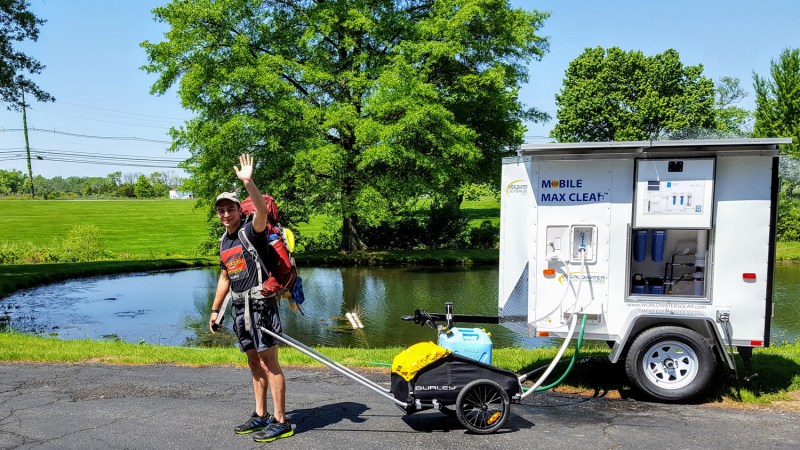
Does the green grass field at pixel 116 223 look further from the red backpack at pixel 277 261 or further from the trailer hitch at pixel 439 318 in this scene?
the red backpack at pixel 277 261

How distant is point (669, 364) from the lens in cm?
636

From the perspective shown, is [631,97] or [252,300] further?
[631,97]

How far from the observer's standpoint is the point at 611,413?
5.98m

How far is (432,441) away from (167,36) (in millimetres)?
24576

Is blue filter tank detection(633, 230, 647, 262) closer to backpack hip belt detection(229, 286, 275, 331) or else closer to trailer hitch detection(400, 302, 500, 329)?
trailer hitch detection(400, 302, 500, 329)

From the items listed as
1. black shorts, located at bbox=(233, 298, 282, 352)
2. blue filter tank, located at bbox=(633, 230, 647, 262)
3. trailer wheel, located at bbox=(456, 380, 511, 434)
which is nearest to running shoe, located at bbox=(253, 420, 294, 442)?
black shorts, located at bbox=(233, 298, 282, 352)

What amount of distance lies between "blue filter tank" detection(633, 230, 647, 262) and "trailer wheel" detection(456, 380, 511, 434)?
98.3 inches

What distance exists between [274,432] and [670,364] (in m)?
4.03

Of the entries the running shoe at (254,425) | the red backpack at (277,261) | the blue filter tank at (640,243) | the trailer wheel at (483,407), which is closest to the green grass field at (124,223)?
the running shoe at (254,425)

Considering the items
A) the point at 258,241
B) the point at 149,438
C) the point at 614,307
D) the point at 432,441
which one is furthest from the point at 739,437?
the point at 149,438

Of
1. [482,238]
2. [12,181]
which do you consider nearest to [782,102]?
[482,238]

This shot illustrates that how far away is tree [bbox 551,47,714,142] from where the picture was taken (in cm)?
4512

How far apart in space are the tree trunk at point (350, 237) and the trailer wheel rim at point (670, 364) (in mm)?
23520

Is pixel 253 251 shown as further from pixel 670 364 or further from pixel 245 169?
pixel 670 364
